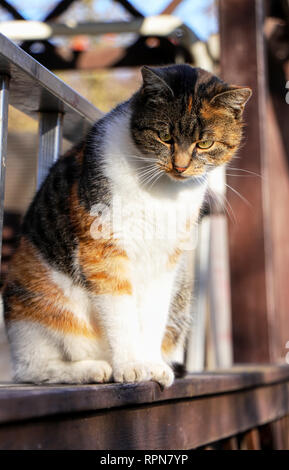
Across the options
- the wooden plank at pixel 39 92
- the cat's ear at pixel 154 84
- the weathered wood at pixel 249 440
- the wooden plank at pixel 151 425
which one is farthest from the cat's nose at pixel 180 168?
the weathered wood at pixel 249 440

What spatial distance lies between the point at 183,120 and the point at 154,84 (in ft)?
0.47

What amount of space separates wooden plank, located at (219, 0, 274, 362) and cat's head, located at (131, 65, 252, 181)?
119 centimetres

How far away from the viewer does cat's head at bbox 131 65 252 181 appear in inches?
70.4

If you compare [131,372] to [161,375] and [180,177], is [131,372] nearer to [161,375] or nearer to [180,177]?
[161,375]

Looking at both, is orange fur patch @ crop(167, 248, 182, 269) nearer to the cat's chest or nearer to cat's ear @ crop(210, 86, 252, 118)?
the cat's chest

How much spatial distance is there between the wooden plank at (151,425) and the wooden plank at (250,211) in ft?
1.55

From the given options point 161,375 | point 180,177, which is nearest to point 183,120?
point 180,177

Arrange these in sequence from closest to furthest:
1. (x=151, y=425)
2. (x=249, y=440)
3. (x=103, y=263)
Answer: (x=151, y=425)
(x=103, y=263)
(x=249, y=440)

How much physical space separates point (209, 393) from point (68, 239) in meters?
0.68

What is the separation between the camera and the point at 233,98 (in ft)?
6.14

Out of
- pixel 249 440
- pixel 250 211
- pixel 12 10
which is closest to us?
pixel 249 440

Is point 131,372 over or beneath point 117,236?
beneath

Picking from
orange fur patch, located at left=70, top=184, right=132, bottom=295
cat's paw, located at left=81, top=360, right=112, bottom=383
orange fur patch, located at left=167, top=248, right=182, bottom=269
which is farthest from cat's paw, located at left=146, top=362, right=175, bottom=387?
orange fur patch, located at left=167, top=248, right=182, bottom=269
